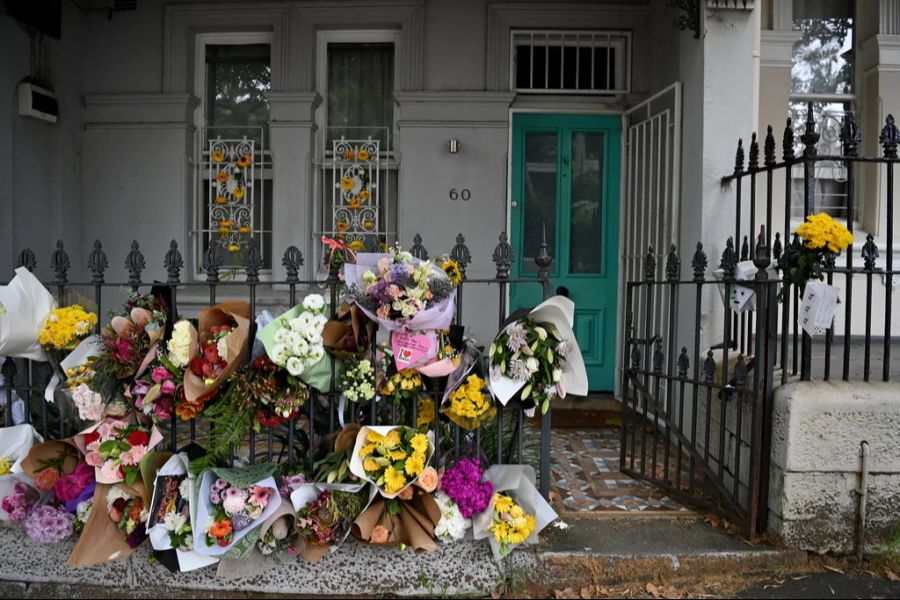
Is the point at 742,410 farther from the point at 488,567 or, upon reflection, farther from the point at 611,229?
the point at 611,229

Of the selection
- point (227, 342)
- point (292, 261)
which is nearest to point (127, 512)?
point (227, 342)

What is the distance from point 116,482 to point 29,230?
3.45 m

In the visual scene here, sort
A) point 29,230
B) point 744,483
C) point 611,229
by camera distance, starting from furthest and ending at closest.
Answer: point 611,229
point 29,230
point 744,483

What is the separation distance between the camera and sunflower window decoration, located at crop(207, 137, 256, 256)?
6082 mm

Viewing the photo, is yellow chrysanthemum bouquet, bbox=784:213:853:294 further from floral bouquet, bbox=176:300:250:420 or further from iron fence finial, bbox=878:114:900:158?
floral bouquet, bbox=176:300:250:420

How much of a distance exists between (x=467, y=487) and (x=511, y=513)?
0.75 feet

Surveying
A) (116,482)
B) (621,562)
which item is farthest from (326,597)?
(621,562)

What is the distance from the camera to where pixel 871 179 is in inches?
232

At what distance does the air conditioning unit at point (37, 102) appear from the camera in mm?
5367

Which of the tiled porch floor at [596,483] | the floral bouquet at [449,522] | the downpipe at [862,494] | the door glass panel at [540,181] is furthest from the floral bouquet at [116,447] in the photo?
the door glass panel at [540,181]

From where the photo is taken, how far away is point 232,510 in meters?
2.90

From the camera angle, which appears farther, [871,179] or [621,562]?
[871,179]

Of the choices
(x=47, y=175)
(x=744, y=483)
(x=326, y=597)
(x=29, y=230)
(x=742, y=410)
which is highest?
(x=47, y=175)

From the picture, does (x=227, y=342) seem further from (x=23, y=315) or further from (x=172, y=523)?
(x=23, y=315)
